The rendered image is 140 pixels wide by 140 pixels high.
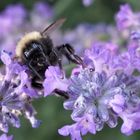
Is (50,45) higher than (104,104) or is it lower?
higher

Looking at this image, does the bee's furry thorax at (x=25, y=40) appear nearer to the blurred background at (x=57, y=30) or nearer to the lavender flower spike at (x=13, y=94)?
the lavender flower spike at (x=13, y=94)

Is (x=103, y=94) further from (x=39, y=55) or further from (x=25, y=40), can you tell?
(x=25, y=40)

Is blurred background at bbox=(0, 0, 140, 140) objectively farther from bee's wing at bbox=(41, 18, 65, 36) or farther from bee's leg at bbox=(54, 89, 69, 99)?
bee's leg at bbox=(54, 89, 69, 99)

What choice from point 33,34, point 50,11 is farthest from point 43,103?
point 33,34

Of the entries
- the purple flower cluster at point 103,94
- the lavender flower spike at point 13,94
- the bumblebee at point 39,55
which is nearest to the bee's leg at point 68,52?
the bumblebee at point 39,55

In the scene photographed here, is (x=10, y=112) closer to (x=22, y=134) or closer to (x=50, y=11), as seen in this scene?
(x=22, y=134)

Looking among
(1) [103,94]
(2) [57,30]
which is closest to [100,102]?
(1) [103,94]
